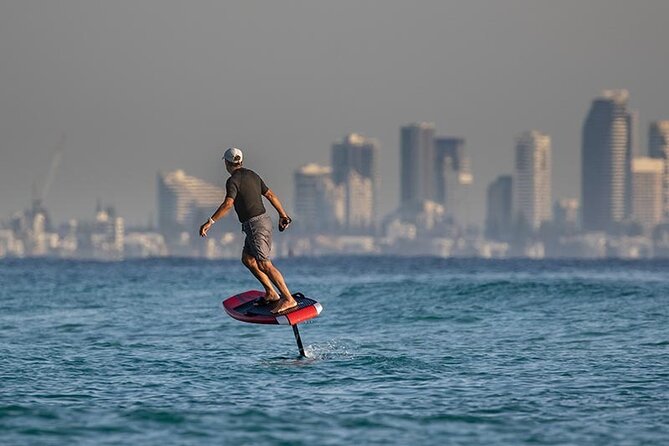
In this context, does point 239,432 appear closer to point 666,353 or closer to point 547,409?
point 547,409

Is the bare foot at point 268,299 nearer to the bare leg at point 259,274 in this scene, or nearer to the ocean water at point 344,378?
the bare leg at point 259,274

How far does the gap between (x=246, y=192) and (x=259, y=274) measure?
137cm

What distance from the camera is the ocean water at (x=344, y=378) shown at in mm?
16812

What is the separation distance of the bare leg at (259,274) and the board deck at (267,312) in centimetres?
18

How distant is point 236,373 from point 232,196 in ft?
10.5

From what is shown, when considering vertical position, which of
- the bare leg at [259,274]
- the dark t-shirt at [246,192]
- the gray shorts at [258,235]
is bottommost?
the bare leg at [259,274]

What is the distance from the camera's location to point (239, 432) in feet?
54.5

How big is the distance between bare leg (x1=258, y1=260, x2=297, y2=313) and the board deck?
0.10 m

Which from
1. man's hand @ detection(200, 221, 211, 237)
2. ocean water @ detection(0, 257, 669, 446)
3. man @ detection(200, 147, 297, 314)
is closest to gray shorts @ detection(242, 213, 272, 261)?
man @ detection(200, 147, 297, 314)

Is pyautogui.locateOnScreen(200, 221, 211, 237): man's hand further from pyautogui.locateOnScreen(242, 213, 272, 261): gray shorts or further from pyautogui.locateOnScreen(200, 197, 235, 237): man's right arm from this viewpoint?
pyautogui.locateOnScreen(242, 213, 272, 261): gray shorts

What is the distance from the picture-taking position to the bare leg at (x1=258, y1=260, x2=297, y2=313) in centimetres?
2134

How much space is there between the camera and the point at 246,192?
20844 mm

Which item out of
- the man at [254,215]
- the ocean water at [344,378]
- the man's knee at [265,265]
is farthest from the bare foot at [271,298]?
the ocean water at [344,378]

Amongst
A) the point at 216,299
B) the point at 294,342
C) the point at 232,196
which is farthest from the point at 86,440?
the point at 216,299
